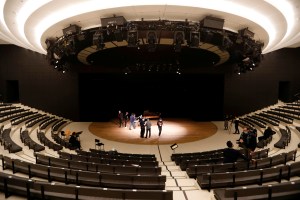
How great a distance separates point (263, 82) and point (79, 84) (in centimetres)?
1687

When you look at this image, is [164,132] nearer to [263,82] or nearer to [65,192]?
[263,82]

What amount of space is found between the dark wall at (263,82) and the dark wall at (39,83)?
1419 cm

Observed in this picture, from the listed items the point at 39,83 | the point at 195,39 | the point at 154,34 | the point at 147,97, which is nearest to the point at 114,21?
the point at 154,34

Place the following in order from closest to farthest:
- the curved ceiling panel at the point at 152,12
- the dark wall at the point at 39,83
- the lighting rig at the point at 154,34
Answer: the curved ceiling panel at the point at 152,12, the lighting rig at the point at 154,34, the dark wall at the point at 39,83

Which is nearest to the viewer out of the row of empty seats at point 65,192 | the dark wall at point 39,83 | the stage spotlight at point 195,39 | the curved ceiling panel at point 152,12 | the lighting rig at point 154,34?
the row of empty seats at point 65,192

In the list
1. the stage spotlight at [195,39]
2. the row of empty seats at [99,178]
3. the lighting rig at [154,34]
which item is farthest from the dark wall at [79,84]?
the row of empty seats at [99,178]

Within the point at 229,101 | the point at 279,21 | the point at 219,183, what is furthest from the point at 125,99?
the point at 219,183

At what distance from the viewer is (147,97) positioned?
23.5 m

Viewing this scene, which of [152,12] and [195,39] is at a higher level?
[152,12]

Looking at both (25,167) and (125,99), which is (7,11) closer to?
(25,167)

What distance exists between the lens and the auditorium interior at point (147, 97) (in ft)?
19.9

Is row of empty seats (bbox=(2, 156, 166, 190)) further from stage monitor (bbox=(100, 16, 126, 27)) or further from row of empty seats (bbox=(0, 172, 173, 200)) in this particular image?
stage monitor (bbox=(100, 16, 126, 27))

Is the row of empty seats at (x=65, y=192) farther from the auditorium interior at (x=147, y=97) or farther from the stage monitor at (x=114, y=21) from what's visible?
the stage monitor at (x=114, y=21)

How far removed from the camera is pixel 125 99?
23203 mm
